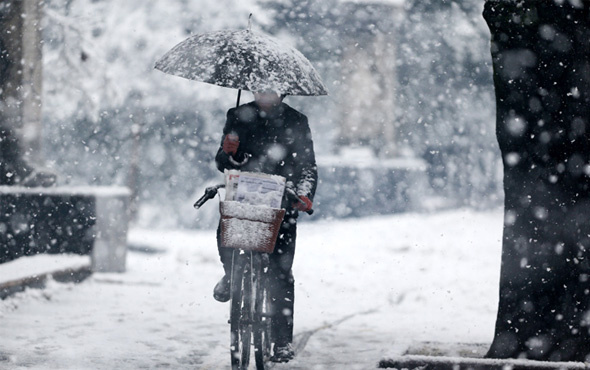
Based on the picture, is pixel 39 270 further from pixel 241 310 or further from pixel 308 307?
pixel 241 310

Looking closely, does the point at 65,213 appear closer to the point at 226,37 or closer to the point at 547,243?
the point at 226,37

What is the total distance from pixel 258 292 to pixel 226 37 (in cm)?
175

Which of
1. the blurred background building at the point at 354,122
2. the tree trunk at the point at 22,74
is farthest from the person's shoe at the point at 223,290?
the blurred background building at the point at 354,122

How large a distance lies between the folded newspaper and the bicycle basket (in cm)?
8

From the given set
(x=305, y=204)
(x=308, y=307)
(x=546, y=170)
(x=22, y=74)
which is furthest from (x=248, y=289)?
(x=22, y=74)

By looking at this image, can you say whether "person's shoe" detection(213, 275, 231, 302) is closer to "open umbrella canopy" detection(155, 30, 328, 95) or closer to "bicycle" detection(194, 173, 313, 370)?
"bicycle" detection(194, 173, 313, 370)

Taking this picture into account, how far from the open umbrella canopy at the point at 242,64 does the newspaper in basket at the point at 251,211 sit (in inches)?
24.1

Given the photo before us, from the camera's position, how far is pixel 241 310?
19.1ft

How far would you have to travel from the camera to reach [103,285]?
455 inches

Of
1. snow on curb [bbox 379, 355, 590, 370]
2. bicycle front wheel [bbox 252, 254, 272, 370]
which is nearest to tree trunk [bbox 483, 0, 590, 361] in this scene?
snow on curb [bbox 379, 355, 590, 370]

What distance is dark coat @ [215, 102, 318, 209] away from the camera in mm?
6270

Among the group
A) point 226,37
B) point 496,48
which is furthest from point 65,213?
point 496,48

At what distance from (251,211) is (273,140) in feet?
2.99

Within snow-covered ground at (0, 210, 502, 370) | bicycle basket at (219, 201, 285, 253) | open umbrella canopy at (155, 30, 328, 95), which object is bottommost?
snow-covered ground at (0, 210, 502, 370)
